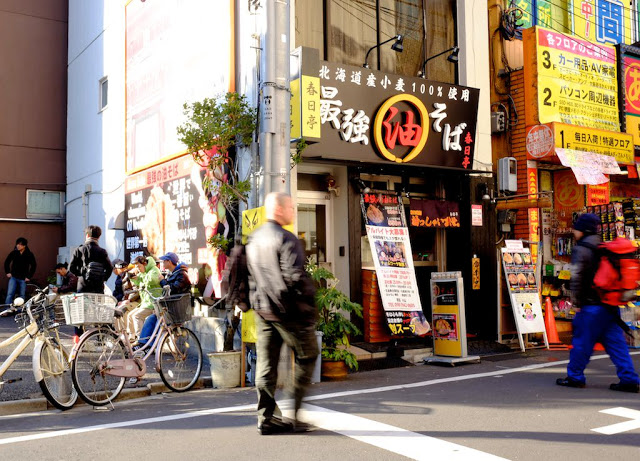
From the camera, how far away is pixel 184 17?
11.2 metres

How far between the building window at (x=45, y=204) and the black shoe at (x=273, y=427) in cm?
1371

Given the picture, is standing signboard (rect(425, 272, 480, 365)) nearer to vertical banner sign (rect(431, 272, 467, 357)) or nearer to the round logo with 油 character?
vertical banner sign (rect(431, 272, 467, 357))

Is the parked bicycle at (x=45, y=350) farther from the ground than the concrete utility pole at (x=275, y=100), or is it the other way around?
the concrete utility pole at (x=275, y=100)

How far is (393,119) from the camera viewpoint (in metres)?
10.7

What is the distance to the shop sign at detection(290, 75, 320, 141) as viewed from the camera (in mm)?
9094

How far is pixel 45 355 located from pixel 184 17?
6.93m

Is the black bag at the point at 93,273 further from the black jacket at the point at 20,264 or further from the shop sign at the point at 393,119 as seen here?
the black jacket at the point at 20,264

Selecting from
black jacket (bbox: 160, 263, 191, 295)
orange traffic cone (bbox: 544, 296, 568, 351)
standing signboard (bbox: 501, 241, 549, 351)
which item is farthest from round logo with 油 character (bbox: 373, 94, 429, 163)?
black jacket (bbox: 160, 263, 191, 295)

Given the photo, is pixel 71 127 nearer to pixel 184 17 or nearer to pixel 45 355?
pixel 184 17

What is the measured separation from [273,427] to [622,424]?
311 centimetres

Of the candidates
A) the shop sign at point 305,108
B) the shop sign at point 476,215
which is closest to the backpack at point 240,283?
the shop sign at point 305,108

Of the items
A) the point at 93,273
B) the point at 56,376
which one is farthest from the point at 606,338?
the point at 93,273

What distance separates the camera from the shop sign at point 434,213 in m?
11.1

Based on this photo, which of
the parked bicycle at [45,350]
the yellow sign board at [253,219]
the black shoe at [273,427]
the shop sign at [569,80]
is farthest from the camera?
the shop sign at [569,80]
